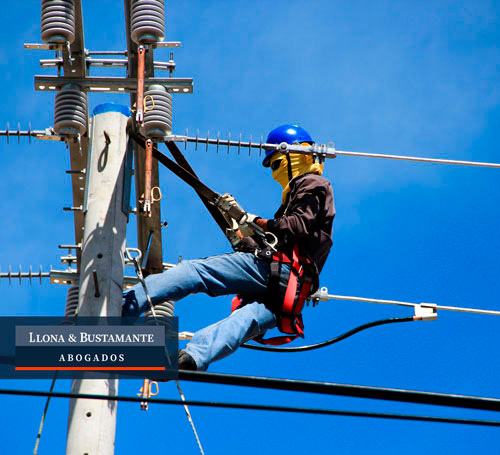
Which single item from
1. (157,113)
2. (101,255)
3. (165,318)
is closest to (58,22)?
(157,113)

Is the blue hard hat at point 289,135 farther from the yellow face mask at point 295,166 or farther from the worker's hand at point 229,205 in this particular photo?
the worker's hand at point 229,205

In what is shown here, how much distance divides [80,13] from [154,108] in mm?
1020

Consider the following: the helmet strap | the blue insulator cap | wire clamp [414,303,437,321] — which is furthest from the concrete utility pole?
wire clamp [414,303,437,321]

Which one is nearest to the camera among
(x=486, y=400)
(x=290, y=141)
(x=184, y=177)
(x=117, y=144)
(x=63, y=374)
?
(x=486, y=400)

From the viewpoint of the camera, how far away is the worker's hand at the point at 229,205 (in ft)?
25.4

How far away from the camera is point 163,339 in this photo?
21.6ft

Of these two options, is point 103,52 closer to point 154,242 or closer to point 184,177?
point 184,177

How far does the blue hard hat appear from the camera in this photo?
28.3 ft

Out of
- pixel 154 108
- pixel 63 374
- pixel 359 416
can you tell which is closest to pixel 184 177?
pixel 154 108

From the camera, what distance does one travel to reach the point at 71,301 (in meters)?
8.29

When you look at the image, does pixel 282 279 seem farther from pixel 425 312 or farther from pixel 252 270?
pixel 425 312

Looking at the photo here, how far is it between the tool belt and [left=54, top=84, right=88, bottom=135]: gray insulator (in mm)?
1623

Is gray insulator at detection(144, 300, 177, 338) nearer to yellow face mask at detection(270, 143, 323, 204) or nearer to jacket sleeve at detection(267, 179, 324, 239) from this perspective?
jacket sleeve at detection(267, 179, 324, 239)

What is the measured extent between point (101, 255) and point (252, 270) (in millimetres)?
1239
